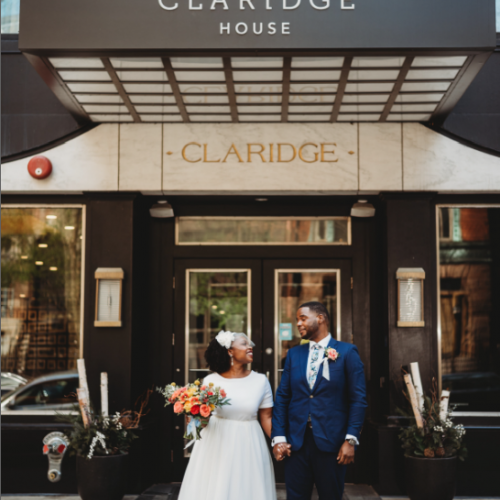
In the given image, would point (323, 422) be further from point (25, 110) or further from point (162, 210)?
point (25, 110)

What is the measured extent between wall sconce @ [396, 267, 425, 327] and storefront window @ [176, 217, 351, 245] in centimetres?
90

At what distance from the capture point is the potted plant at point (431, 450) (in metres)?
5.99

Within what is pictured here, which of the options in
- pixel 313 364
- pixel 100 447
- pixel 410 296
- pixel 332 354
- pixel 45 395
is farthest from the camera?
pixel 45 395

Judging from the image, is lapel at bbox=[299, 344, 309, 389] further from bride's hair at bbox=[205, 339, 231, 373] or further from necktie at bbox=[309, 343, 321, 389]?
bride's hair at bbox=[205, 339, 231, 373]

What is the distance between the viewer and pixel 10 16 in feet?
24.9

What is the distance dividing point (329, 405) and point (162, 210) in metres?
3.53

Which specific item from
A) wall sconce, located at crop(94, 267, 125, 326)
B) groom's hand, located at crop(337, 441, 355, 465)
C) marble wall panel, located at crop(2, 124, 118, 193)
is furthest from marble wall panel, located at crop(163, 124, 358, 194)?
groom's hand, located at crop(337, 441, 355, 465)

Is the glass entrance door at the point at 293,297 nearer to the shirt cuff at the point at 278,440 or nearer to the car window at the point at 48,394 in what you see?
the car window at the point at 48,394

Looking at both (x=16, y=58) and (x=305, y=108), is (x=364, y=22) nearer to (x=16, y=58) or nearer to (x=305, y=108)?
(x=305, y=108)

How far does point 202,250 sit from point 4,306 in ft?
7.89

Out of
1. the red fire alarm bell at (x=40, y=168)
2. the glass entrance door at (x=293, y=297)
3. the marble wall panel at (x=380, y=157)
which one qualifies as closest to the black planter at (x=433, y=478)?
the glass entrance door at (x=293, y=297)

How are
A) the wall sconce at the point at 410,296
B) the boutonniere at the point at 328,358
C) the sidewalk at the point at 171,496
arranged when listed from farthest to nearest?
the wall sconce at the point at 410,296, the sidewalk at the point at 171,496, the boutonniere at the point at 328,358

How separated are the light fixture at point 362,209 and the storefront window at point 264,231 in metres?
0.19

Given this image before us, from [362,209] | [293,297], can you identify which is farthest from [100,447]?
[362,209]
